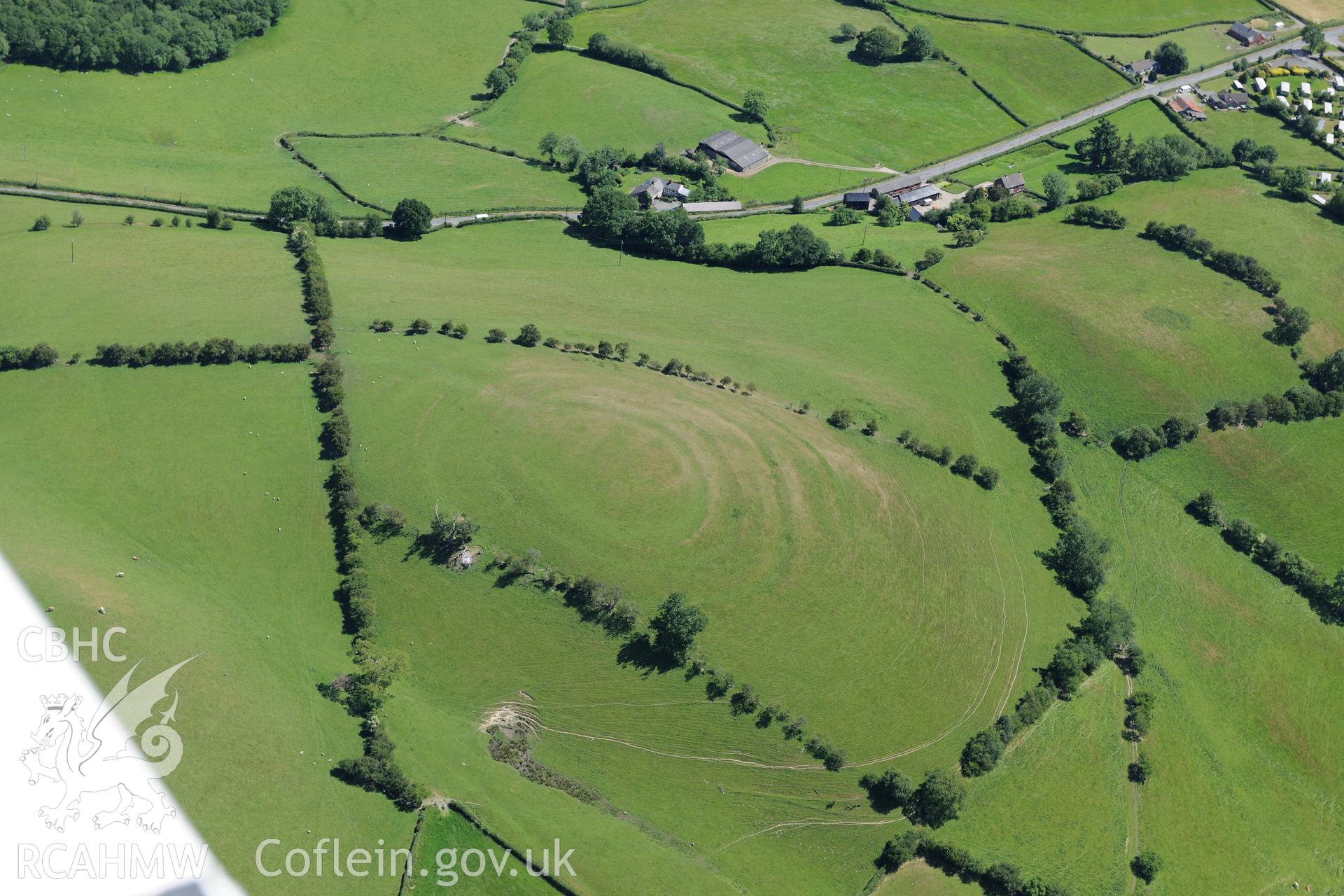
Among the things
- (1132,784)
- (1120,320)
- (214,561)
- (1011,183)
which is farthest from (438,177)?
(1132,784)

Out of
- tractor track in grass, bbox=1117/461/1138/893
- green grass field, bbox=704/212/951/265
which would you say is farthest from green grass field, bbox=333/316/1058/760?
green grass field, bbox=704/212/951/265

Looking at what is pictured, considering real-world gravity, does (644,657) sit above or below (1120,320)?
below

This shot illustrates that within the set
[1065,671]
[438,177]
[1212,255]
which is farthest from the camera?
[438,177]

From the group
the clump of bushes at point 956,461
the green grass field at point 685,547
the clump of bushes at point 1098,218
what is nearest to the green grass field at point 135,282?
the green grass field at point 685,547

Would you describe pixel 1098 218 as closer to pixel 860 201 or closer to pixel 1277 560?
pixel 860 201

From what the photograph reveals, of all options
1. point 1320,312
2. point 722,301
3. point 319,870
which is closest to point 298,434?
point 319,870

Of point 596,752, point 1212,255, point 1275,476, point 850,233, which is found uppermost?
point 1212,255
